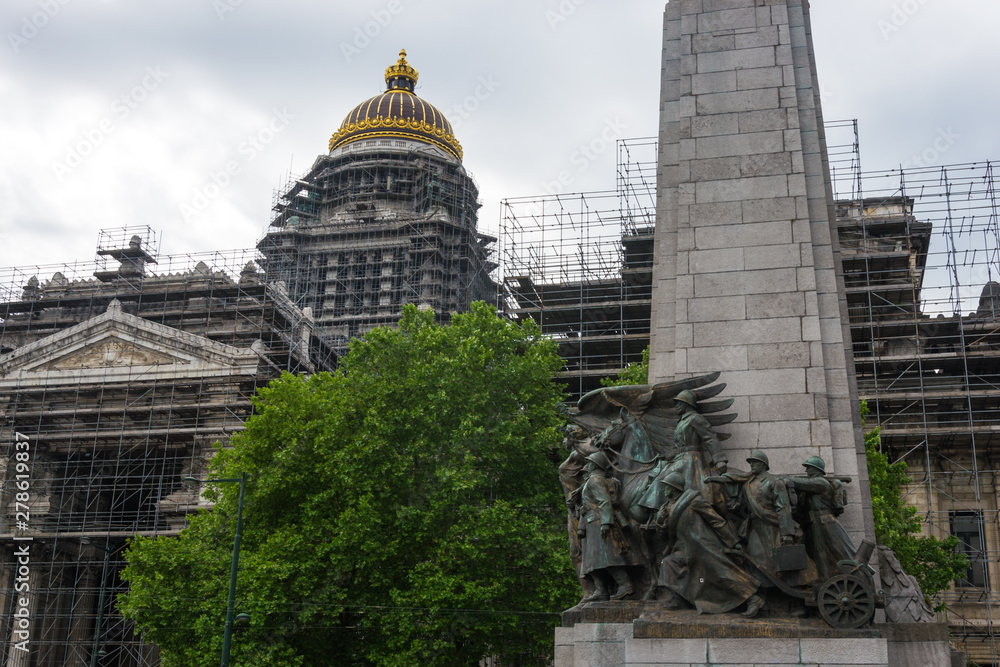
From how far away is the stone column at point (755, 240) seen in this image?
1313 cm

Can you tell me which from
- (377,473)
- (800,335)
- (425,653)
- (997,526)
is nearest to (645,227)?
(997,526)

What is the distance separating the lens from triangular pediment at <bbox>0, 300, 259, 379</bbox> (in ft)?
141

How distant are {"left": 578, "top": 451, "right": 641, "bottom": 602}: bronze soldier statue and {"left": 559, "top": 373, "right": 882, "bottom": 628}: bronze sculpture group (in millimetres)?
13

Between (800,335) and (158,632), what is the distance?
17.7 meters

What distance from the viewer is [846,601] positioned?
36.3ft

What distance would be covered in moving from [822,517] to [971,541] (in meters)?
26.7

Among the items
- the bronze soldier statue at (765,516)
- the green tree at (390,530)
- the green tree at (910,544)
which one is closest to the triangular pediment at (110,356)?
the green tree at (390,530)

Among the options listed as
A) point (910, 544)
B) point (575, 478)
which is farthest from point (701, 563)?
point (910, 544)

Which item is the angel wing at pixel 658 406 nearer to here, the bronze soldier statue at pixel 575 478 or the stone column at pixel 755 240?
the bronze soldier statue at pixel 575 478

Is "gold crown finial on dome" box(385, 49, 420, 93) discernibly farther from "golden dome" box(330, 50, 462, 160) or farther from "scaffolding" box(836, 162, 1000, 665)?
"scaffolding" box(836, 162, 1000, 665)

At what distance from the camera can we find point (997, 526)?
34.1 metres

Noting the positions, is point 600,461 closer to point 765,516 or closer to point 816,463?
point 765,516

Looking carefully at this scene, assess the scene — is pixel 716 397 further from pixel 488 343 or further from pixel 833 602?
pixel 488 343

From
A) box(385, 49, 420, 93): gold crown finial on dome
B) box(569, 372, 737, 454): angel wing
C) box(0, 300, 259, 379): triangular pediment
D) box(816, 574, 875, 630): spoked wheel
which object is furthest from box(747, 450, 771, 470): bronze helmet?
box(385, 49, 420, 93): gold crown finial on dome
